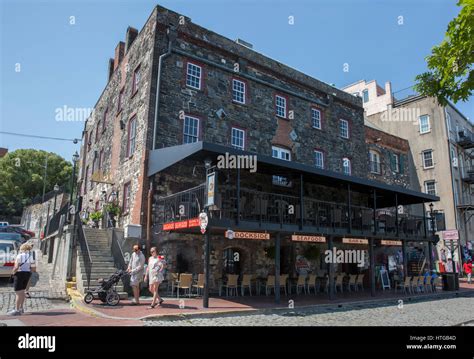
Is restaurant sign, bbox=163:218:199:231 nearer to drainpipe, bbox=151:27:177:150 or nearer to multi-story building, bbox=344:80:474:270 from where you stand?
drainpipe, bbox=151:27:177:150

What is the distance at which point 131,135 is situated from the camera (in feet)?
54.0

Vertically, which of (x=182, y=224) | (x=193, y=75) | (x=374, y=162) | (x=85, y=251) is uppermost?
(x=193, y=75)

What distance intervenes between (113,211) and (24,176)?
33364 millimetres

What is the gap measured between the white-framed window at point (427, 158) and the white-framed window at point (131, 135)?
2391 cm

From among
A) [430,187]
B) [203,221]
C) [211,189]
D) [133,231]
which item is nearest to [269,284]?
[203,221]

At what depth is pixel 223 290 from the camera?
14.3 metres

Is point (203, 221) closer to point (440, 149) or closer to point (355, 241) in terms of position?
point (355, 241)

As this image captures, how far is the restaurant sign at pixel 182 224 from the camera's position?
37.0 ft

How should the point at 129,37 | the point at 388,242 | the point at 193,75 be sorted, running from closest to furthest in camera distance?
the point at 193,75
the point at 388,242
the point at 129,37

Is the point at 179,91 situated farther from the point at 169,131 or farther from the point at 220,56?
the point at 220,56
